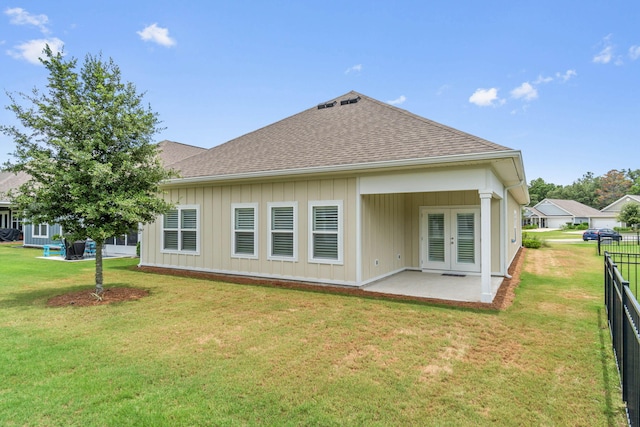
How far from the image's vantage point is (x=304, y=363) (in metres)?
3.84

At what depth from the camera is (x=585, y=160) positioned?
80.6 metres

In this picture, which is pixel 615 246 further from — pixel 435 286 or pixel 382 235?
pixel 382 235

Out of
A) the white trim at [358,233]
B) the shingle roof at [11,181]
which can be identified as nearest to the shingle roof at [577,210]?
the white trim at [358,233]

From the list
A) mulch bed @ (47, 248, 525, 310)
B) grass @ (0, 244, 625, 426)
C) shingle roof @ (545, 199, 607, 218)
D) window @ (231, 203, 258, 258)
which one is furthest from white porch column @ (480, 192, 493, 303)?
shingle roof @ (545, 199, 607, 218)

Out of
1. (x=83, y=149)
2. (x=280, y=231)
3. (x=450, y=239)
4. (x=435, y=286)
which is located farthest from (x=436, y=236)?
(x=83, y=149)

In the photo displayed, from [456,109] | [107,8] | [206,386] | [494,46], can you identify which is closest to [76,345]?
[206,386]

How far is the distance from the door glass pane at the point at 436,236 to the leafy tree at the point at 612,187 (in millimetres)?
84042

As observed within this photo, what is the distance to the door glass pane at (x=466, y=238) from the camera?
9.72m

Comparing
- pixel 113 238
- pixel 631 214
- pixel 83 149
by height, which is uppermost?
pixel 83 149

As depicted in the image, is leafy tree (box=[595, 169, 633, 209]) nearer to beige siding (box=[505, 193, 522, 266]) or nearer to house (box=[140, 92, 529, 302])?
beige siding (box=[505, 193, 522, 266])

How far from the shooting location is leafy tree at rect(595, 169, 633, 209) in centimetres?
7244

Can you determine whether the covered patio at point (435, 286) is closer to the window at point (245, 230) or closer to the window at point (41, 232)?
the window at point (245, 230)

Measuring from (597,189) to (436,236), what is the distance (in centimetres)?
8821

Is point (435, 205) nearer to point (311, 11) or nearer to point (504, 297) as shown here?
point (504, 297)
